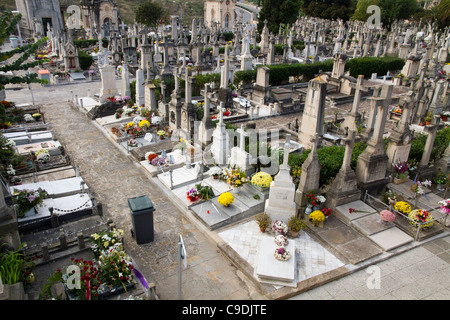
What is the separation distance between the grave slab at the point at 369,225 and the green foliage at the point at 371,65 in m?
23.7

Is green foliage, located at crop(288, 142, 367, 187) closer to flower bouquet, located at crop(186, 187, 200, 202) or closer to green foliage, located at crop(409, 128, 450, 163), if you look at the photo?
green foliage, located at crop(409, 128, 450, 163)

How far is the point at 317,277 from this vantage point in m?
8.91

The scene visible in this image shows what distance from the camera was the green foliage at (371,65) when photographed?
3175 cm

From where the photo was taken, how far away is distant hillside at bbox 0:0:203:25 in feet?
246

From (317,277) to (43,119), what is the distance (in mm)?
17320

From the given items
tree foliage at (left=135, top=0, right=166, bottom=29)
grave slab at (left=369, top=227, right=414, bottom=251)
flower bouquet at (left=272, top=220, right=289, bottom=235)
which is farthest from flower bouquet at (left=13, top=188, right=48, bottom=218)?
tree foliage at (left=135, top=0, right=166, bottom=29)

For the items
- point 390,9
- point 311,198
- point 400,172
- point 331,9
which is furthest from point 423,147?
point 331,9

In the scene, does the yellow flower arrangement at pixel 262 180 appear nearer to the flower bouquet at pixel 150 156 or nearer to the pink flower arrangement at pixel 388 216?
the pink flower arrangement at pixel 388 216

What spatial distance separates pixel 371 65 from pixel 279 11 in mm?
24617

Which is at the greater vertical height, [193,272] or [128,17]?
[128,17]
